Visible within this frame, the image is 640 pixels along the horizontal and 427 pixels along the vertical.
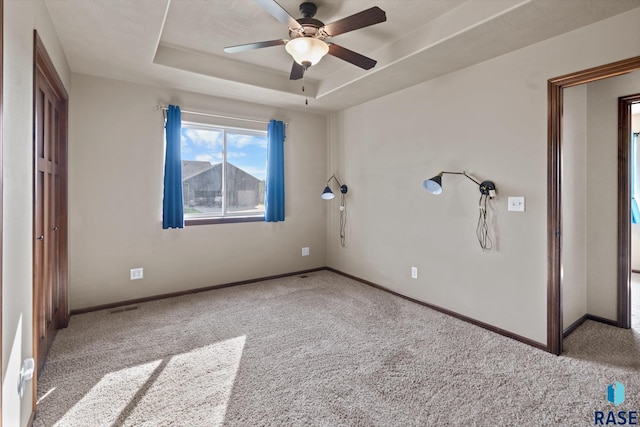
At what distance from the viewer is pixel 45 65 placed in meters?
2.17

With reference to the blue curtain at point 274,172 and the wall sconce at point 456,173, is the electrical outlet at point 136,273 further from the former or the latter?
the wall sconce at point 456,173

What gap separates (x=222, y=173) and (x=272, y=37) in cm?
187

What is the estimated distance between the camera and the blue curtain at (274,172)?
443cm

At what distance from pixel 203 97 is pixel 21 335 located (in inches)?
122

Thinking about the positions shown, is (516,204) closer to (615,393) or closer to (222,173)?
(615,393)

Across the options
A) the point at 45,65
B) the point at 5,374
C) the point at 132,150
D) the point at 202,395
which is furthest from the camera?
the point at 132,150

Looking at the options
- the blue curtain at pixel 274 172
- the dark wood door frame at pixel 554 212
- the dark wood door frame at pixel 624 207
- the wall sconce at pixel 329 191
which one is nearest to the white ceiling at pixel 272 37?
the dark wood door frame at pixel 554 212

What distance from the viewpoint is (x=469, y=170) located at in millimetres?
3102

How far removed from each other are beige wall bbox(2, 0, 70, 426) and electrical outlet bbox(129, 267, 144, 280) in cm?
193

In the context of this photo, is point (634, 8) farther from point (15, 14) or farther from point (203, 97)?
point (203, 97)

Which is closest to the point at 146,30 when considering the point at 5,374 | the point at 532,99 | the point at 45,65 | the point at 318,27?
the point at 45,65

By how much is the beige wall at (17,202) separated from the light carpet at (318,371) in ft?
1.78

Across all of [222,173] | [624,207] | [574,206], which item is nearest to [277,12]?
[222,173]

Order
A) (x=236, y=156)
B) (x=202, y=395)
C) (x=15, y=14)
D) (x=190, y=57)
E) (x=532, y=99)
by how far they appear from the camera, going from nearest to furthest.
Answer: (x=15, y=14) < (x=202, y=395) < (x=532, y=99) < (x=190, y=57) < (x=236, y=156)
